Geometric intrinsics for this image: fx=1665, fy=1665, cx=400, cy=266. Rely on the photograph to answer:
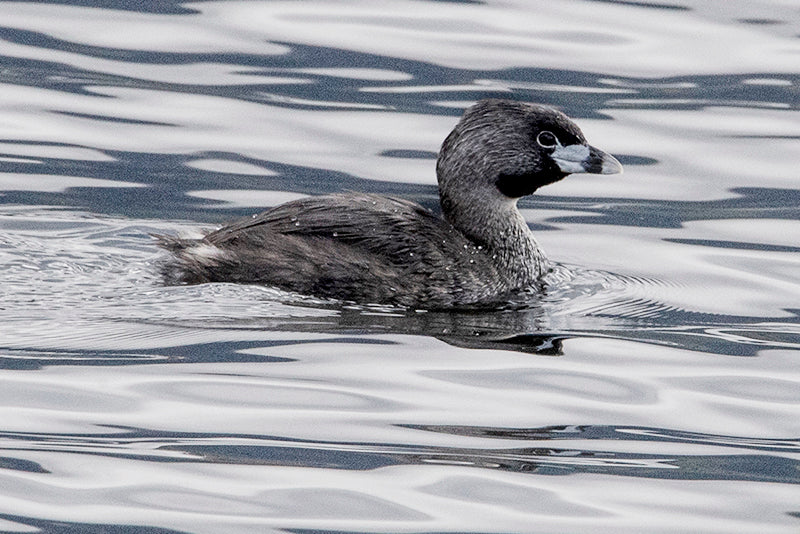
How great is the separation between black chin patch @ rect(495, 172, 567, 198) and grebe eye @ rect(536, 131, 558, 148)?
0.57 feet

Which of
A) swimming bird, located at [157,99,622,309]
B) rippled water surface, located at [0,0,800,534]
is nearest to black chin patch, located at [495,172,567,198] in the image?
swimming bird, located at [157,99,622,309]

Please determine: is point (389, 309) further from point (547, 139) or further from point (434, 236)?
point (547, 139)

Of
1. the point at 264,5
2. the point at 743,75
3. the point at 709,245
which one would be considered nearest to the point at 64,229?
the point at 709,245

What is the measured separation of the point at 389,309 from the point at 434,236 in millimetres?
595

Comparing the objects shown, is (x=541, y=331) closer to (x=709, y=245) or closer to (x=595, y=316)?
(x=595, y=316)

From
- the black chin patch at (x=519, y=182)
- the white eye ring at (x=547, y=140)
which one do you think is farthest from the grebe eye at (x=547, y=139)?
the black chin patch at (x=519, y=182)

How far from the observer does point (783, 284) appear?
9.13m

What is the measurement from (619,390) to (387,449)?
136 centimetres

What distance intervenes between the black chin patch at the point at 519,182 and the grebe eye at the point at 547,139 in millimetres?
174

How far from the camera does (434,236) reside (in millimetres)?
8633

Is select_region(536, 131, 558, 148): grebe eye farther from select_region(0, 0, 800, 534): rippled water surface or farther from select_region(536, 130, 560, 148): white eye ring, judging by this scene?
select_region(0, 0, 800, 534): rippled water surface

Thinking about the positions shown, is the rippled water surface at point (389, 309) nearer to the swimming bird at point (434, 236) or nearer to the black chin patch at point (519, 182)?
the swimming bird at point (434, 236)

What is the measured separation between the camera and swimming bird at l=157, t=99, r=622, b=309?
8.27 m

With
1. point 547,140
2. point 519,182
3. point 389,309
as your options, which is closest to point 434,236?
point 389,309
